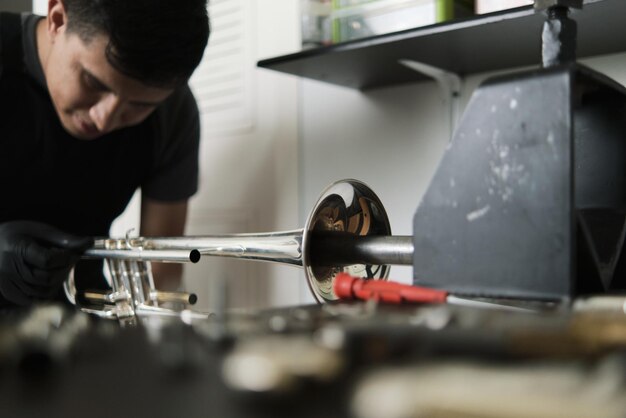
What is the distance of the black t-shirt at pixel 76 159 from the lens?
1192mm

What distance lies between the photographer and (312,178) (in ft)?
4.66

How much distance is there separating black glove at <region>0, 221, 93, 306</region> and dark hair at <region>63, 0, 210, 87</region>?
306mm

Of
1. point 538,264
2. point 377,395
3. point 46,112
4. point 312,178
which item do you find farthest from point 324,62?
point 377,395

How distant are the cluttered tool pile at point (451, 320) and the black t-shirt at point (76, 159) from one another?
74cm

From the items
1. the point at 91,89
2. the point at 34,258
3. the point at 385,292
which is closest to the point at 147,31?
the point at 91,89

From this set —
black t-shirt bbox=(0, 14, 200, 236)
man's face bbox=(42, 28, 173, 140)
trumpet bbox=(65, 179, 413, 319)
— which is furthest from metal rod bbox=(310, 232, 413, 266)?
black t-shirt bbox=(0, 14, 200, 236)

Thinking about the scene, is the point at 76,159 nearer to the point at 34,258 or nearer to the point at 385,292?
the point at 34,258

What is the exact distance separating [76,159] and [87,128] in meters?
0.21

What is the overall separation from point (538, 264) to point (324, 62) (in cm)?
75

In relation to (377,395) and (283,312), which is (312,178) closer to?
(283,312)

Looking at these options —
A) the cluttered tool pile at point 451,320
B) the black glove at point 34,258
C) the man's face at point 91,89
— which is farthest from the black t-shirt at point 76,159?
the cluttered tool pile at point 451,320

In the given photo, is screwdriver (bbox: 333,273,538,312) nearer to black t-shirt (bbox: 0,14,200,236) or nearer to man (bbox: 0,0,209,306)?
man (bbox: 0,0,209,306)

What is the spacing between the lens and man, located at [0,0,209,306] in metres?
0.95

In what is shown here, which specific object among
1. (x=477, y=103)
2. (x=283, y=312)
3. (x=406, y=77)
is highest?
(x=406, y=77)
